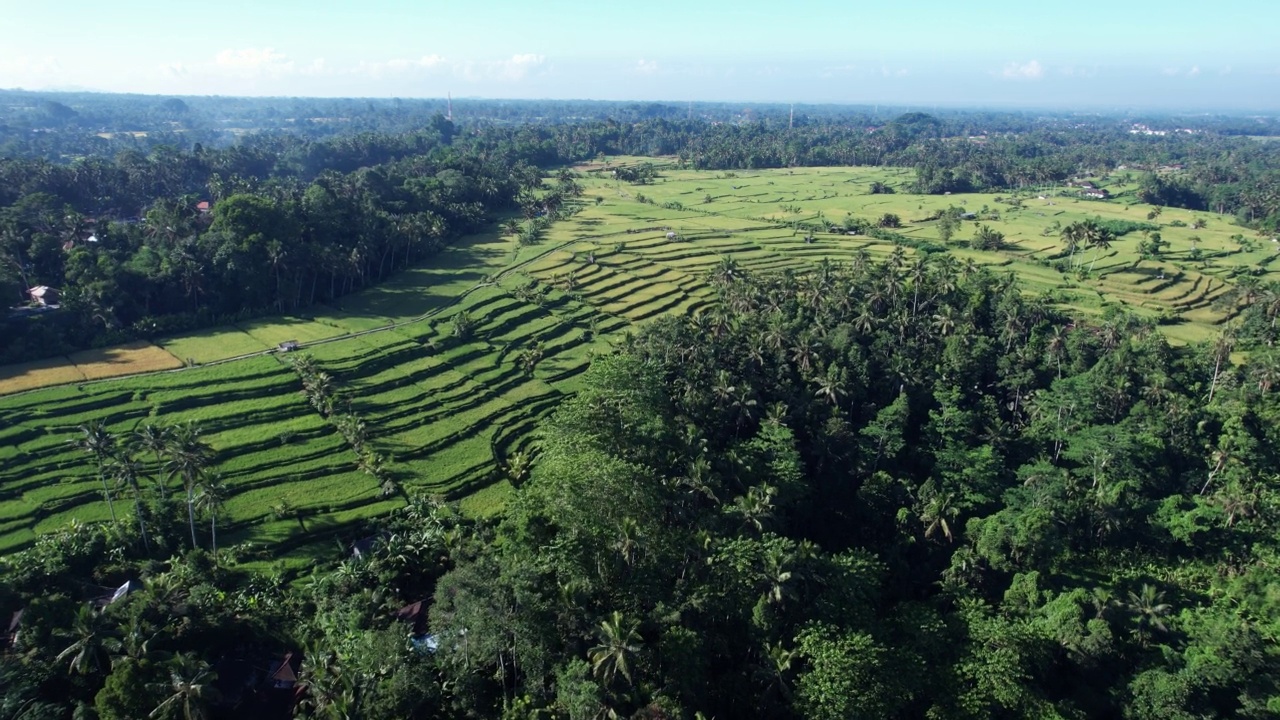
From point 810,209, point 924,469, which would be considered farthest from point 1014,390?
point 810,209

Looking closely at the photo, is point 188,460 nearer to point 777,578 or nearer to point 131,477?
point 131,477

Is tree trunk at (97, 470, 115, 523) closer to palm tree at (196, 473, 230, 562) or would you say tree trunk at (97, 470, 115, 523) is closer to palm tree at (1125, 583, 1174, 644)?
palm tree at (196, 473, 230, 562)

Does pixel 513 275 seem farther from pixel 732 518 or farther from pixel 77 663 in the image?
pixel 77 663

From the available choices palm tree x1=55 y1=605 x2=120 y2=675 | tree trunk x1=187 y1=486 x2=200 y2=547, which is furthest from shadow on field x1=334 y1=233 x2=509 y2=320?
palm tree x1=55 y1=605 x2=120 y2=675

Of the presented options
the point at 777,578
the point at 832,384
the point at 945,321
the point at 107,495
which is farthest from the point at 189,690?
the point at 945,321

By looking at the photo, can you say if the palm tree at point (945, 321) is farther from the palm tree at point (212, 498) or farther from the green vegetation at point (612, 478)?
the palm tree at point (212, 498)
